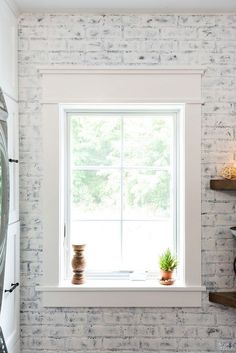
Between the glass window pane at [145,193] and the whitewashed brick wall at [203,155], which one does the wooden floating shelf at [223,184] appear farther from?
the glass window pane at [145,193]

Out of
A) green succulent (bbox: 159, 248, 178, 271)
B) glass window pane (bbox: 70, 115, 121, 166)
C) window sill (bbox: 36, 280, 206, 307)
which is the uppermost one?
glass window pane (bbox: 70, 115, 121, 166)

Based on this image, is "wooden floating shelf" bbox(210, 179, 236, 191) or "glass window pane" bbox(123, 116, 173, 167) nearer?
"wooden floating shelf" bbox(210, 179, 236, 191)

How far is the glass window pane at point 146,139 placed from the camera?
2.82 m

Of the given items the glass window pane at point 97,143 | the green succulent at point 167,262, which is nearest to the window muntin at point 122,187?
the glass window pane at point 97,143

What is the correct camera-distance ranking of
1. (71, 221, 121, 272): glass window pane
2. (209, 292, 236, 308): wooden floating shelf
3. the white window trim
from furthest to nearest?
(71, 221, 121, 272): glass window pane, the white window trim, (209, 292, 236, 308): wooden floating shelf

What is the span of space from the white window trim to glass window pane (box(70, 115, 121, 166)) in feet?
0.76

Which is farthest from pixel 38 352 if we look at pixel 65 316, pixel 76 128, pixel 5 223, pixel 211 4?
pixel 211 4

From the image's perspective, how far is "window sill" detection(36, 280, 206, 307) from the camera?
259 centimetres

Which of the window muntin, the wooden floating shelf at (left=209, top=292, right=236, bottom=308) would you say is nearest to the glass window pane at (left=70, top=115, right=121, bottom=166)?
the window muntin

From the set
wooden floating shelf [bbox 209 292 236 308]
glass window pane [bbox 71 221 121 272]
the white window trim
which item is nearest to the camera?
wooden floating shelf [bbox 209 292 236 308]

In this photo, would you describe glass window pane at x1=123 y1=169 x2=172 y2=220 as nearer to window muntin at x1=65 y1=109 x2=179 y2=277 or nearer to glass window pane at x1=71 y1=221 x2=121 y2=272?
window muntin at x1=65 y1=109 x2=179 y2=277

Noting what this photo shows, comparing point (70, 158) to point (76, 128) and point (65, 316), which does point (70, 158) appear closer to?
point (76, 128)

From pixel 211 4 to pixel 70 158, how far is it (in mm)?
1322

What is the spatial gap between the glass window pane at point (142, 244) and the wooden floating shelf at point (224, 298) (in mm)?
426
